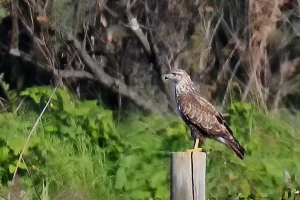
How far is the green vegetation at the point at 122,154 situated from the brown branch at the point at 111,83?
81 centimetres

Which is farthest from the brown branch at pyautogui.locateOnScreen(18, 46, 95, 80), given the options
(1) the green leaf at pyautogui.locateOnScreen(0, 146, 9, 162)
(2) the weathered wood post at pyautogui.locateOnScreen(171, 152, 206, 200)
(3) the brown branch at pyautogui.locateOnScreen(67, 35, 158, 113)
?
(2) the weathered wood post at pyautogui.locateOnScreen(171, 152, 206, 200)

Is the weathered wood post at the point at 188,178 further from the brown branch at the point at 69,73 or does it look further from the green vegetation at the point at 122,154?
the brown branch at the point at 69,73

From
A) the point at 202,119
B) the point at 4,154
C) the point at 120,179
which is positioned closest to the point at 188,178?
the point at 202,119

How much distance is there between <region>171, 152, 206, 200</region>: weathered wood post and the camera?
16.4 feet

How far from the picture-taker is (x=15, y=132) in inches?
351

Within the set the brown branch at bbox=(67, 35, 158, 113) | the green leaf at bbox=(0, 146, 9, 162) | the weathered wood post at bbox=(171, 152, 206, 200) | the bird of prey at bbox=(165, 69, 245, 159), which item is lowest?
the weathered wood post at bbox=(171, 152, 206, 200)

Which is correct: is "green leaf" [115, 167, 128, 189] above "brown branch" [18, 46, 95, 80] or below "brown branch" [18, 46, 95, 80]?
below

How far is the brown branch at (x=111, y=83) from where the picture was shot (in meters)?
10.4

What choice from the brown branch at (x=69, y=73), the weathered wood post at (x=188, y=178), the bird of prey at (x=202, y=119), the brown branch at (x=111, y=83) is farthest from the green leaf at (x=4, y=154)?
the weathered wood post at (x=188, y=178)

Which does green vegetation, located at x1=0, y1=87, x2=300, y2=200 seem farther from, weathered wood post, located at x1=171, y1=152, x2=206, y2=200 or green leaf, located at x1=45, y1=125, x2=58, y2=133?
weathered wood post, located at x1=171, y1=152, x2=206, y2=200

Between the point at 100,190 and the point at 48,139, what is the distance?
870 mm

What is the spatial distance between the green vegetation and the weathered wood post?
2.69 m

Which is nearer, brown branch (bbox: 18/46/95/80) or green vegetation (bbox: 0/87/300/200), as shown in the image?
green vegetation (bbox: 0/87/300/200)

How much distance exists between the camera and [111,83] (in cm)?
1059
